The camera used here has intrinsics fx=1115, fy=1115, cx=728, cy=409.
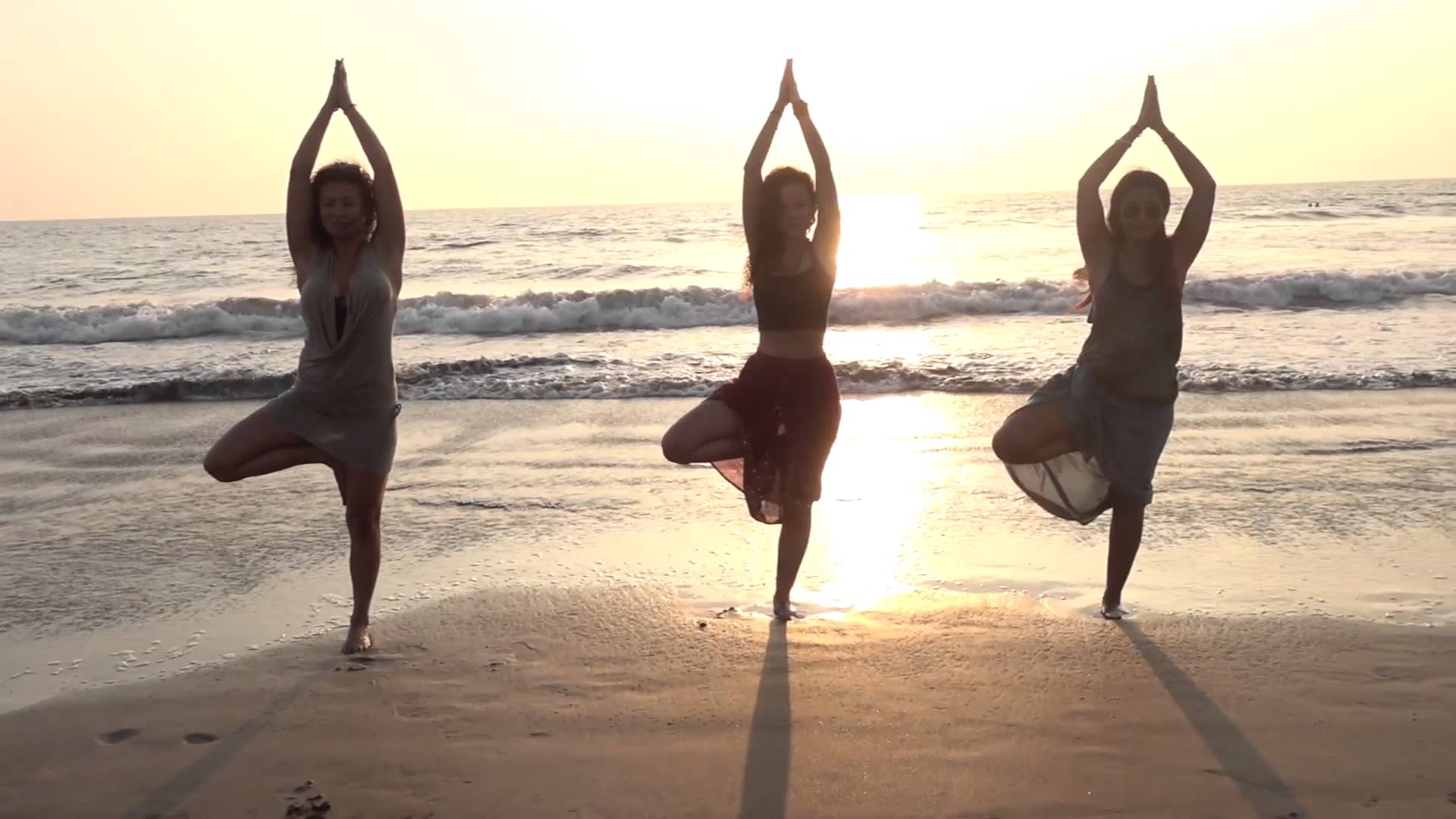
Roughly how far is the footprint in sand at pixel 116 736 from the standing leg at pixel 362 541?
0.83 m

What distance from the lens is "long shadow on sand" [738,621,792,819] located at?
10.4ft

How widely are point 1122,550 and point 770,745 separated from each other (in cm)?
196

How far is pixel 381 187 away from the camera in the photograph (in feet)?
14.4

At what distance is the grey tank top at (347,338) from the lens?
4.29 m

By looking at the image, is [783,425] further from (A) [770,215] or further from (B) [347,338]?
(B) [347,338]

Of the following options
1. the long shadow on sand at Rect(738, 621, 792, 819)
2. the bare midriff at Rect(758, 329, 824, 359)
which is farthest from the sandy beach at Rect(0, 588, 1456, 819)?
the bare midriff at Rect(758, 329, 824, 359)

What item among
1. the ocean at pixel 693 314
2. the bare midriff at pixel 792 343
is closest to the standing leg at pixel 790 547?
the bare midriff at pixel 792 343

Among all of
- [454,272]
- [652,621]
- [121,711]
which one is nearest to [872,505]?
→ [652,621]

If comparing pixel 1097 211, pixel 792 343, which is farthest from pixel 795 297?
pixel 1097 211

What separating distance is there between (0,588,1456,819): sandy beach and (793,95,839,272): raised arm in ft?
5.09

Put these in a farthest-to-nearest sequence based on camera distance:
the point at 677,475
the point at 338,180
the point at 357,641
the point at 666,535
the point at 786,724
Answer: the point at 677,475 < the point at 666,535 < the point at 357,641 < the point at 338,180 < the point at 786,724

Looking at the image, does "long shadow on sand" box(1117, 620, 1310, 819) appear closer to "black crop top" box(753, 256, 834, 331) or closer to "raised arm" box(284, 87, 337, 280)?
"black crop top" box(753, 256, 834, 331)

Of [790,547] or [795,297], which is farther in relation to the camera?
[790,547]

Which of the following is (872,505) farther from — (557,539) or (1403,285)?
(1403,285)
